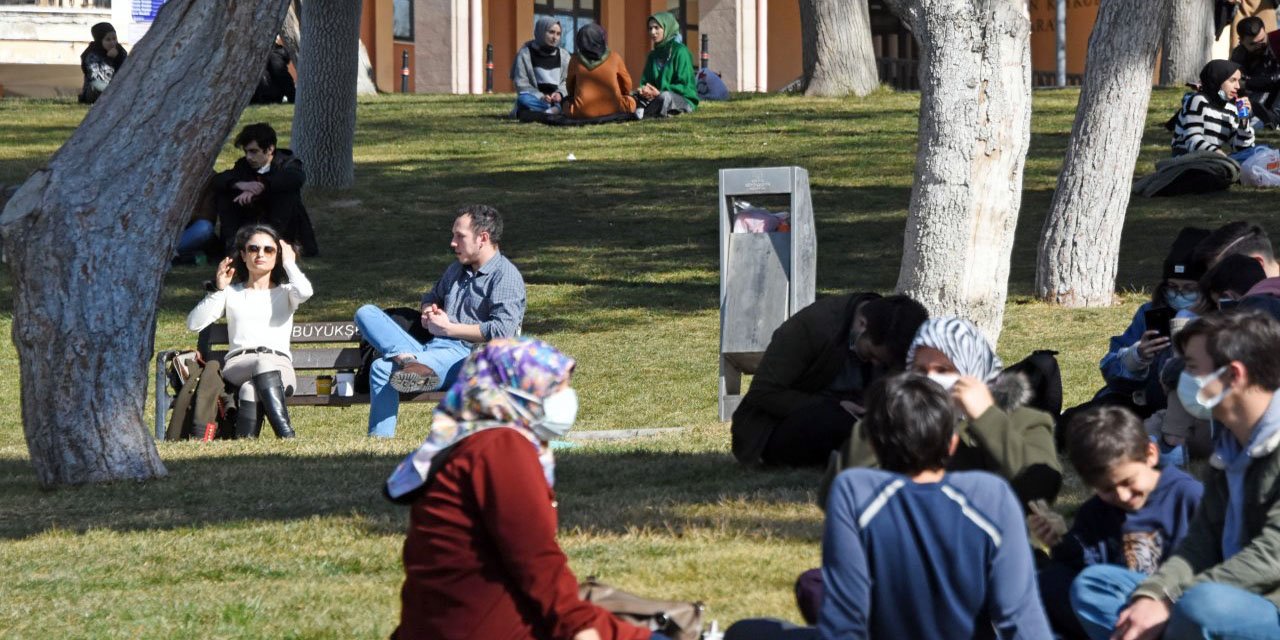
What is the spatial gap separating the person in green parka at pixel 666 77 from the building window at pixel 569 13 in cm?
1450

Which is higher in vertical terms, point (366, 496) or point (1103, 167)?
point (1103, 167)

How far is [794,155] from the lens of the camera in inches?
800

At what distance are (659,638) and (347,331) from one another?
6838mm

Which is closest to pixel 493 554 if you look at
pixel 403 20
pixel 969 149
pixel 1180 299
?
pixel 1180 299

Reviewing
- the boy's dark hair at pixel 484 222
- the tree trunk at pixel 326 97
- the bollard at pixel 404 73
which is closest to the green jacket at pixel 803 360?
the boy's dark hair at pixel 484 222

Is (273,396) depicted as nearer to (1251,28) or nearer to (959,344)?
(959,344)

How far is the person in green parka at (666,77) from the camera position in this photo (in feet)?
76.4

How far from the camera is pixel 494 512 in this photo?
3.97 m

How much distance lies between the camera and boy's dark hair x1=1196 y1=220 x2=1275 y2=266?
23.4 feet

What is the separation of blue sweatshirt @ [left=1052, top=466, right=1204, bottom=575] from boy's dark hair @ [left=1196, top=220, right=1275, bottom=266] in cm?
250

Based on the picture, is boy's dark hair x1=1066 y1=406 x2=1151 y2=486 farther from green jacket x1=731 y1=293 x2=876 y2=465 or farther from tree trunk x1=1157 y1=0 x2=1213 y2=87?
tree trunk x1=1157 y1=0 x2=1213 y2=87

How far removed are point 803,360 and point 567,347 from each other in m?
6.42

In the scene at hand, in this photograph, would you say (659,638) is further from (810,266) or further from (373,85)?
(373,85)

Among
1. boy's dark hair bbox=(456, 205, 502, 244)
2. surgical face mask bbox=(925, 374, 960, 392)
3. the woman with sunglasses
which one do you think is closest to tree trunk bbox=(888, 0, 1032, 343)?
boy's dark hair bbox=(456, 205, 502, 244)
